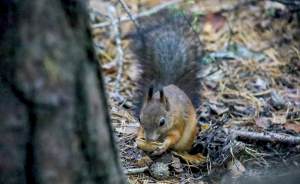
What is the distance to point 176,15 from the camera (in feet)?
13.6

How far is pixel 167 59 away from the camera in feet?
12.6

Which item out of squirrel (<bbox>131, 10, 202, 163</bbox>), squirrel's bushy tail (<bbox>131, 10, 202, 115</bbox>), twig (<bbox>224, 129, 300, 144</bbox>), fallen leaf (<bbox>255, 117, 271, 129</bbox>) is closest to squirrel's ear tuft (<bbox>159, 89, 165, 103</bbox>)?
squirrel (<bbox>131, 10, 202, 163</bbox>)

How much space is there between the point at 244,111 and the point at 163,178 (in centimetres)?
107

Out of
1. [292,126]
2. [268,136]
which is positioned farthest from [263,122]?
[268,136]

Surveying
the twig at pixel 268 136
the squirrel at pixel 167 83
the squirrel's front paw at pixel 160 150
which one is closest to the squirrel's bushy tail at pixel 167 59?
the squirrel at pixel 167 83

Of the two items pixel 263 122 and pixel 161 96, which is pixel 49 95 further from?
pixel 263 122

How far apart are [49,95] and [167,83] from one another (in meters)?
2.12

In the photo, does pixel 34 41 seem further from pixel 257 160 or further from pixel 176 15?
pixel 176 15

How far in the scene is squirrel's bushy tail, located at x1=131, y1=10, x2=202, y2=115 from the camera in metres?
3.85

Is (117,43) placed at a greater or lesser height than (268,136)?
greater

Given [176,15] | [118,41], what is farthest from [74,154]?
[118,41]

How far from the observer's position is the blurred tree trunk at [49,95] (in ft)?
5.66

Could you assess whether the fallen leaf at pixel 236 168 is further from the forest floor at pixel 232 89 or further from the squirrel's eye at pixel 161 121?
the squirrel's eye at pixel 161 121

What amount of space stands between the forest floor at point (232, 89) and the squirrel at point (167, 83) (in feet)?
0.32
